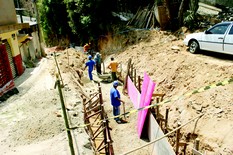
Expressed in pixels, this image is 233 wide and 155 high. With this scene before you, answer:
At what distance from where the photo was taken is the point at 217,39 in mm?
10477

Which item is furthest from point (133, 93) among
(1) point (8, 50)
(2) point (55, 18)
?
(2) point (55, 18)

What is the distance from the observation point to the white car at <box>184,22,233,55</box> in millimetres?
10031

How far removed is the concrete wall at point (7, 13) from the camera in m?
14.1

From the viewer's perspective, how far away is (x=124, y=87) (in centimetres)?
1332

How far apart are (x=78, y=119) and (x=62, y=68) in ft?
23.7

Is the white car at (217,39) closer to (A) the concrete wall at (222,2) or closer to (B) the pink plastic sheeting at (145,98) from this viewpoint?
(B) the pink plastic sheeting at (145,98)

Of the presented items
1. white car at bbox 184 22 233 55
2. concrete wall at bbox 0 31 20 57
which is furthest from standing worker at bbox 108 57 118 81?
concrete wall at bbox 0 31 20 57

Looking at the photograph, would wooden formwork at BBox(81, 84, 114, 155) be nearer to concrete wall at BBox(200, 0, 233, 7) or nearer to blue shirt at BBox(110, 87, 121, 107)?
blue shirt at BBox(110, 87, 121, 107)

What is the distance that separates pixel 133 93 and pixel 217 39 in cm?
454

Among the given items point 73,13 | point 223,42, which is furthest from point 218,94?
point 73,13

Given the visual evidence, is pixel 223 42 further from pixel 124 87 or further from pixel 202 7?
pixel 202 7

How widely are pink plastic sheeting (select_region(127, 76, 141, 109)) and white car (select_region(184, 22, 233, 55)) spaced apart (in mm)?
3725

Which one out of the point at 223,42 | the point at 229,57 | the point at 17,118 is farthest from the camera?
the point at 229,57

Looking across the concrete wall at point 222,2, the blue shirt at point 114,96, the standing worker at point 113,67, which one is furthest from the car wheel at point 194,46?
the concrete wall at point 222,2
